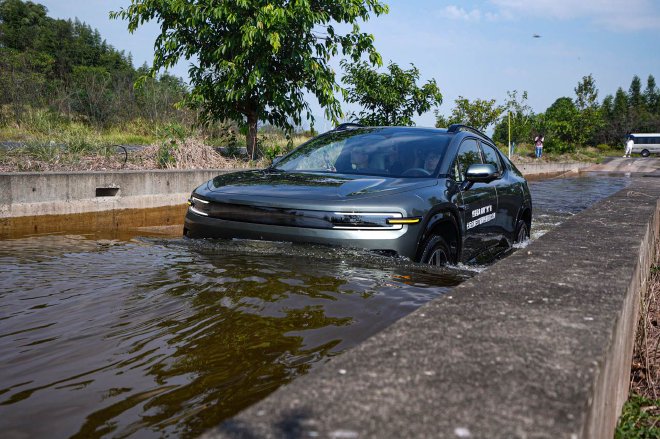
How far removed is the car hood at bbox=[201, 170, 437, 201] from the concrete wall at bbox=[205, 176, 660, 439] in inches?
89.0

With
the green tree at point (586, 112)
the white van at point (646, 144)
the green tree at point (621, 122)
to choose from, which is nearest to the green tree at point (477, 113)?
the green tree at point (586, 112)

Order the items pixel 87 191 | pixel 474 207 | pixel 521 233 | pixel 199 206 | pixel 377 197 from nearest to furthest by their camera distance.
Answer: pixel 377 197 → pixel 199 206 → pixel 474 207 → pixel 521 233 → pixel 87 191

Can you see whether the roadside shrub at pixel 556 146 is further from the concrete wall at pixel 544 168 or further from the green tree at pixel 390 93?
the green tree at pixel 390 93

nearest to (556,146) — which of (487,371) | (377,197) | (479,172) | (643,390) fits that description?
(479,172)

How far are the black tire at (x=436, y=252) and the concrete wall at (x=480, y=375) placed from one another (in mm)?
2203

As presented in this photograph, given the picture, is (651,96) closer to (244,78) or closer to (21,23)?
(21,23)

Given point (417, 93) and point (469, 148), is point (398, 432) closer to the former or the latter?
Answer: point (469, 148)

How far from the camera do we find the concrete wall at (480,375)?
125 centimetres

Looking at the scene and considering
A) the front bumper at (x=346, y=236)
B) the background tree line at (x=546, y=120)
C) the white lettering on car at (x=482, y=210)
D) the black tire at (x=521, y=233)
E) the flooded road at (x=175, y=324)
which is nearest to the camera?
the flooded road at (x=175, y=324)

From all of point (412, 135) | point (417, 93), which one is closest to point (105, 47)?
point (417, 93)

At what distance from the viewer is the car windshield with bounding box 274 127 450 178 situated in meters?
5.46

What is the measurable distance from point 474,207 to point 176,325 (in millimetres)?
3184

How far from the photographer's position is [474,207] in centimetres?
557

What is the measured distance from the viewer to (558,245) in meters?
3.46
